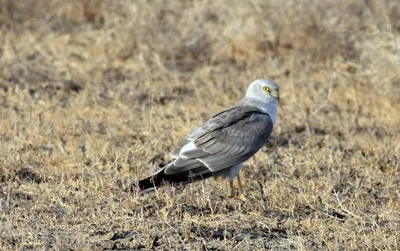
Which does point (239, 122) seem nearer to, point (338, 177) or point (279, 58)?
point (338, 177)

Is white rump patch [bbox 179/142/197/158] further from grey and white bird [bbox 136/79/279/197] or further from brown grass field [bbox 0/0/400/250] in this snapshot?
brown grass field [bbox 0/0/400/250]

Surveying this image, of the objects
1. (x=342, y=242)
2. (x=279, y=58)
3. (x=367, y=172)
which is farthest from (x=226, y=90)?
(x=342, y=242)

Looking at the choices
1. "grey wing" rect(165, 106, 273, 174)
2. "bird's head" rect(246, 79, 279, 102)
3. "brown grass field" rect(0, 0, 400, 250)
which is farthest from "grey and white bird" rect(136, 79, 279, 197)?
"bird's head" rect(246, 79, 279, 102)

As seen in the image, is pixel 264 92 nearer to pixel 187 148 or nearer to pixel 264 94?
pixel 264 94

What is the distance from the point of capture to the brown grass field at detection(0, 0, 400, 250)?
5879mm

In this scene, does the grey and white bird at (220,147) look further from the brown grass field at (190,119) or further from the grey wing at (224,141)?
the brown grass field at (190,119)

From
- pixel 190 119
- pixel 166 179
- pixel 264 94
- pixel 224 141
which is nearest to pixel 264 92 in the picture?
pixel 264 94

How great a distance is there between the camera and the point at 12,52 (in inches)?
451

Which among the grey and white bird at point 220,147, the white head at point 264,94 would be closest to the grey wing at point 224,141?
the grey and white bird at point 220,147

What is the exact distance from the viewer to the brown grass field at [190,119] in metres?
5.88

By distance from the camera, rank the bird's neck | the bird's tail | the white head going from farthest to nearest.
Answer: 1. the white head
2. the bird's neck
3. the bird's tail

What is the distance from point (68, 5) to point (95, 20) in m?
0.52

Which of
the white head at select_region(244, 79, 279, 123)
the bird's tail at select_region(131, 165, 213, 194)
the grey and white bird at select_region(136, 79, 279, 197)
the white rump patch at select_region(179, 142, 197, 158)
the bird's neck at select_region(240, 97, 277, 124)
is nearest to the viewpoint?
the bird's tail at select_region(131, 165, 213, 194)

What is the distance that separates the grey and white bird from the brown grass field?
16 cm
